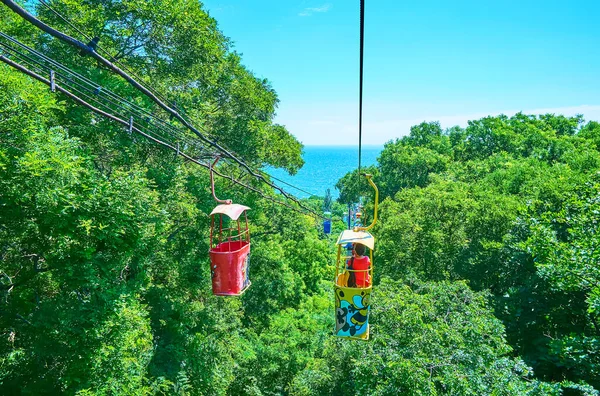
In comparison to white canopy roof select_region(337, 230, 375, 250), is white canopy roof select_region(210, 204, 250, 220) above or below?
above

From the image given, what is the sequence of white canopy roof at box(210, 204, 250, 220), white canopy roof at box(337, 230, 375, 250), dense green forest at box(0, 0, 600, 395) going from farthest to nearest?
dense green forest at box(0, 0, 600, 395), white canopy roof at box(210, 204, 250, 220), white canopy roof at box(337, 230, 375, 250)

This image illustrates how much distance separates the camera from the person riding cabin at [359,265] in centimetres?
786

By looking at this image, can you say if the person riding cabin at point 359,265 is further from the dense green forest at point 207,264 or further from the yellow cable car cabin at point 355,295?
the dense green forest at point 207,264

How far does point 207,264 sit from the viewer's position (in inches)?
543

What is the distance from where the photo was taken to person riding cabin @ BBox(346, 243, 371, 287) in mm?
7859

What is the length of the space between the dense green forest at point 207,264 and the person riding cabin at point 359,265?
8.11 feet

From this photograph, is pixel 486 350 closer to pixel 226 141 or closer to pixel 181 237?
pixel 181 237

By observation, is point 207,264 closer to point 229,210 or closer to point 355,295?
point 229,210

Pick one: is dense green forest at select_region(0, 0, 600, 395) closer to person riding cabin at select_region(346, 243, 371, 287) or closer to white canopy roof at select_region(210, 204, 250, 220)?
white canopy roof at select_region(210, 204, 250, 220)

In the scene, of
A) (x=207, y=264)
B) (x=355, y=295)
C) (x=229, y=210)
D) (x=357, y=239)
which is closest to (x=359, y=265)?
(x=355, y=295)

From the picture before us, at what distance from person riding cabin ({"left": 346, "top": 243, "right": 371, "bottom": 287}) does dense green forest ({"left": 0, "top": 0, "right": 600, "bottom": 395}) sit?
2.47 metres

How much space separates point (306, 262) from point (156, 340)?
14695 millimetres

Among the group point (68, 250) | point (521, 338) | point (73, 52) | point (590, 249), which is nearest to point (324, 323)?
point (521, 338)

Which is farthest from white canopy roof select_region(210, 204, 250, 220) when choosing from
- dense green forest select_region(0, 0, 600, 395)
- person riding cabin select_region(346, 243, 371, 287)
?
person riding cabin select_region(346, 243, 371, 287)
